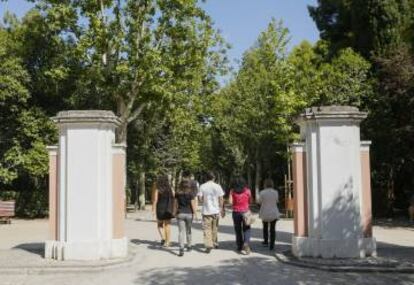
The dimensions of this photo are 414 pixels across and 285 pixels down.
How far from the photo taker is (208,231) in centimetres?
1399

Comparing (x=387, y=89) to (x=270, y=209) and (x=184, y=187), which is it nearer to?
(x=270, y=209)

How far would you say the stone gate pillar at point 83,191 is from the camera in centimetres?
1262

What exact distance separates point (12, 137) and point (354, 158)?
799 inches

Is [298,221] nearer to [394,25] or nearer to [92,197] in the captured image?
[92,197]

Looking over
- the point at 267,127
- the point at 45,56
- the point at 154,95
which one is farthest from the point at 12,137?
the point at 267,127

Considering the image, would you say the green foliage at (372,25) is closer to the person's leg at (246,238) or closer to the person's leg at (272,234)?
the person's leg at (272,234)

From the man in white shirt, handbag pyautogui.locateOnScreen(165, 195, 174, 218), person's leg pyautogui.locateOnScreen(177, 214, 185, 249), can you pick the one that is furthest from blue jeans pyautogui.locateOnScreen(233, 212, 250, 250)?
handbag pyautogui.locateOnScreen(165, 195, 174, 218)

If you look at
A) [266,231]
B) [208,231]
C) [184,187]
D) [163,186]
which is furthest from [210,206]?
[266,231]

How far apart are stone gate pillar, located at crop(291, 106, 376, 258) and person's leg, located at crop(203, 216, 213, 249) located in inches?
76.4

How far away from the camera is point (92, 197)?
12664 mm

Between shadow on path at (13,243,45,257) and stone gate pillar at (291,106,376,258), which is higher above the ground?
stone gate pillar at (291,106,376,258)

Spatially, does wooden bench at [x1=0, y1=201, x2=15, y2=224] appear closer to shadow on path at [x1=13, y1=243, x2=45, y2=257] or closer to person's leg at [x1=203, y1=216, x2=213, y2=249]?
shadow on path at [x1=13, y1=243, x2=45, y2=257]

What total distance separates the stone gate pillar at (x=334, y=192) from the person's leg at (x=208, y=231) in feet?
6.37

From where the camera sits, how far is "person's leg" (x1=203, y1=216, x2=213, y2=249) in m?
13.8
